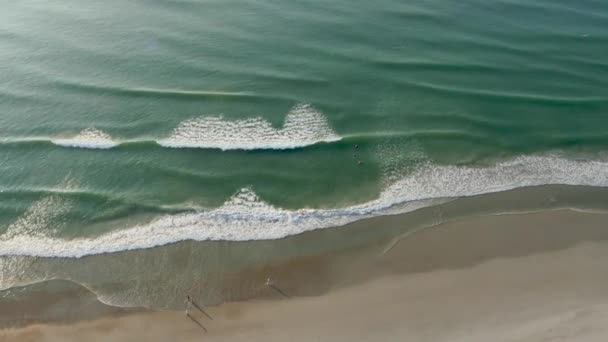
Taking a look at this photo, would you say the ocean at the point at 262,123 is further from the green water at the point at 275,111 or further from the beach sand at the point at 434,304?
the beach sand at the point at 434,304

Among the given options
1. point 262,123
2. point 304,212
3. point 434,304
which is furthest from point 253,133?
point 434,304

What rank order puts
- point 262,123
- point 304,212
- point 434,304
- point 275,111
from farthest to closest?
point 275,111 → point 262,123 → point 304,212 → point 434,304

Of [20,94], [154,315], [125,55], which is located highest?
[125,55]

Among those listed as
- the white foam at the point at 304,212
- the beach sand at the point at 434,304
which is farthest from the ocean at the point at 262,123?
the beach sand at the point at 434,304

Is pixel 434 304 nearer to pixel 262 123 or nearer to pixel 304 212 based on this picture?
pixel 304 212

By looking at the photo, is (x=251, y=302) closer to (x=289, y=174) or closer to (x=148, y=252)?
(x=148, y=252)

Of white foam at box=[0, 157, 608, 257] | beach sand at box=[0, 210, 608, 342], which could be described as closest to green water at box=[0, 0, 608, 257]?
white foam at box=[0, 157, 608, 257]

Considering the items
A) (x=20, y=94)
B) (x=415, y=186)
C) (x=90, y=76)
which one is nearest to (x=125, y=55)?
(x=90, y=76)
